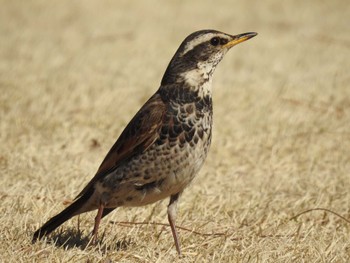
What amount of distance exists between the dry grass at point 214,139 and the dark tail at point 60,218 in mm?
98

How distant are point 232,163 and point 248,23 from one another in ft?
31.5

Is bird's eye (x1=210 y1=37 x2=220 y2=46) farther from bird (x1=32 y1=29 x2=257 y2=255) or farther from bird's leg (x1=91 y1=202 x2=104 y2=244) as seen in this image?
bird's leg (x1=91 y1=202 x2=104 y2=244)

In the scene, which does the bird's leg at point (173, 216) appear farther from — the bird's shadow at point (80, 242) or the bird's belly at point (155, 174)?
the bird's shadow at point (80, 242)

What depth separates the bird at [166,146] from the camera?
4.86 m

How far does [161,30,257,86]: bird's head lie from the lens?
514 cm

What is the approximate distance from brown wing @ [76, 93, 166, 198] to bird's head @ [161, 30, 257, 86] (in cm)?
23

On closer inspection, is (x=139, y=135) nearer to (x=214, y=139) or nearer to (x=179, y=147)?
(x=179, y=147)

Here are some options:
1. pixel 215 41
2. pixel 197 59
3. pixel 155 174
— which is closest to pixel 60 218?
pixel 155 174

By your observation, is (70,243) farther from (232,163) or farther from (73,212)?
(232,163)

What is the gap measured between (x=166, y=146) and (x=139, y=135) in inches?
8.9

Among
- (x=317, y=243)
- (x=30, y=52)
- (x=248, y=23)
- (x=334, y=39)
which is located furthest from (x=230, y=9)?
(x=317, y=243)

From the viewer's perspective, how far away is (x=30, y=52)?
1222 centimetres

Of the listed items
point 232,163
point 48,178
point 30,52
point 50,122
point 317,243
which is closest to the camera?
point 317,243

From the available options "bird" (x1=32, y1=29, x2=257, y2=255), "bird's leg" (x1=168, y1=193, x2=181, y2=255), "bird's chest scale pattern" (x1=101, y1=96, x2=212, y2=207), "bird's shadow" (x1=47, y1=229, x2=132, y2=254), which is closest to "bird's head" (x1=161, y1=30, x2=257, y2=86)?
"bird" (x1=32, y1=29, x2=257, y2=255)
